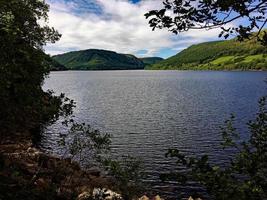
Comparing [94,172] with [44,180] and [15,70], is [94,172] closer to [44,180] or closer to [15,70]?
[44,180]

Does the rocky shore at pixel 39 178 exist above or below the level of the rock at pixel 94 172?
above

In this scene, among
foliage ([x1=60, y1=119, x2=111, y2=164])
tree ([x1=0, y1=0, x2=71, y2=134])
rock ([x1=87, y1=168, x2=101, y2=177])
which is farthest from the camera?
rock ([x1=87, y1=168, x2=101, y2=177])

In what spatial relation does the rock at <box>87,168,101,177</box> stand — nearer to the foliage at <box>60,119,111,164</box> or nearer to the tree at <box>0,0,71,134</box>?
the foliage at <box>60,119,111,164</box>

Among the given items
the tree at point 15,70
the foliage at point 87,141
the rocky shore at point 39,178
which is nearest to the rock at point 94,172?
the rocky shore at point 39,178

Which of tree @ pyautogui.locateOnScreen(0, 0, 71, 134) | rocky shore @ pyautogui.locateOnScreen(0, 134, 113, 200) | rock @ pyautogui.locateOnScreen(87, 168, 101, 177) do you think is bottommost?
rock @ pyautogui.locateOnScreen(87, 168, 101, 177)

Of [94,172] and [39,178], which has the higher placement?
[39,178]

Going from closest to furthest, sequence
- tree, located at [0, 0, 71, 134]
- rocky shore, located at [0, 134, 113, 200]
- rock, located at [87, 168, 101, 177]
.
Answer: tree, located at [0, 0, 71, 134] → rocky shore, located at [0, 134, 113, 200] → rock, located at [87, 168, 101, 177]

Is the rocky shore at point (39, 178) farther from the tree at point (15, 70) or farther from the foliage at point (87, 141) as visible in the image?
the tree at point (15, 70)

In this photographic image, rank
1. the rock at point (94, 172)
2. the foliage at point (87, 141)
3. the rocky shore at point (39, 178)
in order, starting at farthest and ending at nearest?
the rock at point (94, 172) → the foliage at point (87, 141) → the rocky shore at point (39, 178)

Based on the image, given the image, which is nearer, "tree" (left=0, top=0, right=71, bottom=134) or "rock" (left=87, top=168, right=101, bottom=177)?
"tree" (left=0, top=0, right=71, bottom=134)

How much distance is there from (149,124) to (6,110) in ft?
151

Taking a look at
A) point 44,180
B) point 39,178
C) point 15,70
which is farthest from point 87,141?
point 15,70

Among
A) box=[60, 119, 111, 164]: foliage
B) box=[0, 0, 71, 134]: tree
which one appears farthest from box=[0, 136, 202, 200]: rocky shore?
box=[0, 0, 71, 134]: tree

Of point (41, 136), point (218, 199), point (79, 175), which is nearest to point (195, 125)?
point (41, 136)
